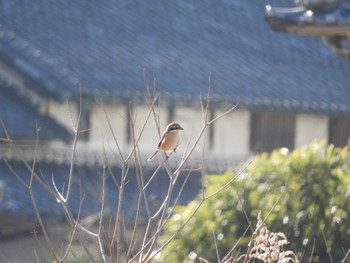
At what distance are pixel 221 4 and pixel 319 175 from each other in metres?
12.2

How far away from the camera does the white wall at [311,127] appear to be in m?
15.3

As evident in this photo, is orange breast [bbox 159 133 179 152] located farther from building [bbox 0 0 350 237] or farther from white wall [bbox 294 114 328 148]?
white wall [bbox 294 114 328 148]

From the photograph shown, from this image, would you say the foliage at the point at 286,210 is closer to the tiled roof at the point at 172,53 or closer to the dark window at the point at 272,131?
the tiled roof at the point at 172,53

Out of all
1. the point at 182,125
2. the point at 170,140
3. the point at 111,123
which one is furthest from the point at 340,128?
the point at 170,140

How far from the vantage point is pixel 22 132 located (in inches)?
532

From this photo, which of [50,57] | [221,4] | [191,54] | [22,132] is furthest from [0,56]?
[221,4]

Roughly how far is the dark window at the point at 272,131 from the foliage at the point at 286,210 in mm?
9503

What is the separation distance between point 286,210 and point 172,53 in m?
10.7

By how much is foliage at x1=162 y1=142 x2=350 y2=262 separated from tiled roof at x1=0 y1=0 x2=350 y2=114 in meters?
8.92

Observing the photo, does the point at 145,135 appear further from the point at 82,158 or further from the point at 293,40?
the point at 293,40

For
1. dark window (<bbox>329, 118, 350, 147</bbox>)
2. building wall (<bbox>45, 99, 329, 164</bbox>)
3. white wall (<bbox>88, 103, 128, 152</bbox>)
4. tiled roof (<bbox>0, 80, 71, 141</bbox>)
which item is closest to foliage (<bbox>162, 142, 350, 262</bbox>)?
tiled roof (<bbox>0, 80, 71, 141</bbox>)

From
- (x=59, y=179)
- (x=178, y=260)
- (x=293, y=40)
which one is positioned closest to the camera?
(x=178, y=260)

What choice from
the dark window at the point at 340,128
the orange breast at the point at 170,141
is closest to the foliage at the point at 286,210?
the orange breast at the point at 170,141

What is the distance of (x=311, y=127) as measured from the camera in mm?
15477
